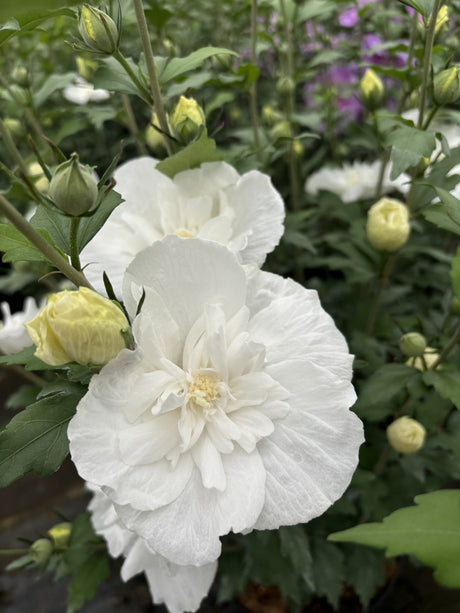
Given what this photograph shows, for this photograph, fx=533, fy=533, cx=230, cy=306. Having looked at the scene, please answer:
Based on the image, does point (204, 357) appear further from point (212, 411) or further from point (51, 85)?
point (51, 85)

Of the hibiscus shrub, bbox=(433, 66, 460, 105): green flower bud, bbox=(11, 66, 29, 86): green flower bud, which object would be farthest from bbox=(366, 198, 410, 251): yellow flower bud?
bbox=(11, 66, 29, 86): green flower bud

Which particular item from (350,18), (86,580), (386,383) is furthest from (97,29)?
(350,18)

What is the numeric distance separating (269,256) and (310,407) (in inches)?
14.6

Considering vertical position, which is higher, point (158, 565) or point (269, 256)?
point (269, 256)

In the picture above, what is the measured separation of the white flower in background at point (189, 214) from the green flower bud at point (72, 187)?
0.13 meters

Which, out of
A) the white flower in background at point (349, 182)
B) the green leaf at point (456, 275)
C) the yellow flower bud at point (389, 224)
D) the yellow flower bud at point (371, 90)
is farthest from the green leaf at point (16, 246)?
the white flower in background at point (349, 182)

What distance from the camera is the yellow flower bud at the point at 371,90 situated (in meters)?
0.61

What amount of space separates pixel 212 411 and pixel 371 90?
0.45 meters

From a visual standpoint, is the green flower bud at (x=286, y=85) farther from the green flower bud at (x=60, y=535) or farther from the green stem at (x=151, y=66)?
the green flower bud at (x=60, y=535)

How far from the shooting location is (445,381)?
0.45 m

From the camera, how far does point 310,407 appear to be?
0.34 meters

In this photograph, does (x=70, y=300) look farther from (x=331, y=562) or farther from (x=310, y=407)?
(x=331, y=562)

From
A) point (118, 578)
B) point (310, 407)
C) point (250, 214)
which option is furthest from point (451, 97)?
point (118, 578)

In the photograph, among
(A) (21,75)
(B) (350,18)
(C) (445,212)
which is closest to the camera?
(C) (445,212)
